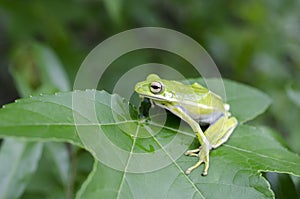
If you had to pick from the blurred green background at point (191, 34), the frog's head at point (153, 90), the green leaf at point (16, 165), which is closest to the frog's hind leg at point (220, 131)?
the frog's head at point (153, 90)

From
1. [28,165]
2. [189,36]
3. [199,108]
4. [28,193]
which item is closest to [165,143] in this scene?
[199,108]

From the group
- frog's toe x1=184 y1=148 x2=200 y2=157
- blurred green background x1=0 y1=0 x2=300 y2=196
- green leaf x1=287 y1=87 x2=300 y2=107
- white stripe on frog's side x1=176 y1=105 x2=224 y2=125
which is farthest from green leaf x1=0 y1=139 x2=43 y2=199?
blurred green background x1=0 y1=0 x2=300 y2=196

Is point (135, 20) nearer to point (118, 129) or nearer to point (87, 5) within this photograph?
point (87, 5)

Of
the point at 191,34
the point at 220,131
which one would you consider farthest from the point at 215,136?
the point at 191,34

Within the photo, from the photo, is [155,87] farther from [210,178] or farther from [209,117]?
[210,178]

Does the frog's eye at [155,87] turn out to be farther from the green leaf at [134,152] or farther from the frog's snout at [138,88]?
→ the green leaf at [134,152]

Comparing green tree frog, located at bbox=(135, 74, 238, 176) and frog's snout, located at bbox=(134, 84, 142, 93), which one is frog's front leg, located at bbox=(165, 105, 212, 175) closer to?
green tree frog, located at bbox=(135, 74, 238, 176)

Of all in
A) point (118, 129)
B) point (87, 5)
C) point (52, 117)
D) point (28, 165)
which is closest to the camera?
point (52, 117)
